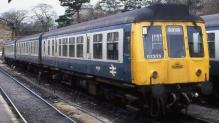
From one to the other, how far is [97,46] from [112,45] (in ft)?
5.35

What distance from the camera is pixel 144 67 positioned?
38.3 feet

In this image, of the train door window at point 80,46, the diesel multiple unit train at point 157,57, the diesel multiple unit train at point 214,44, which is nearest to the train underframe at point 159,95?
the diesel multiple unit train at point 157,57

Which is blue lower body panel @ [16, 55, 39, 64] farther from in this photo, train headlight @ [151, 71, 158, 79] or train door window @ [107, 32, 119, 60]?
train headlight @ [151, 71, 158, 79]

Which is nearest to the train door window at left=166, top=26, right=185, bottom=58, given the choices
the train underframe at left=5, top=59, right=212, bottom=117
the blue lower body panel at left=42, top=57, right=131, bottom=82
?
the train underframe at left=5, top=59, right=212, bottom=117

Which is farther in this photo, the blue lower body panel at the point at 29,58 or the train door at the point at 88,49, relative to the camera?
the blue lower body panel at the point at 29,58

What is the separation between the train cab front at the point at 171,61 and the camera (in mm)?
11742

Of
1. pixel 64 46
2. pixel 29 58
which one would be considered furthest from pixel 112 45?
pixel 29 58

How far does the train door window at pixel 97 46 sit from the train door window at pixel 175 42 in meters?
3.03

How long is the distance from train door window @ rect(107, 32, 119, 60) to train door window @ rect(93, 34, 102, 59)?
2.54 feet

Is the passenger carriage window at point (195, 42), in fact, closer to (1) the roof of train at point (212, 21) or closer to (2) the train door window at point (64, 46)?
(1) the roof of train at point (212, 21)

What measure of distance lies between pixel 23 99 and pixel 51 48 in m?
5.65

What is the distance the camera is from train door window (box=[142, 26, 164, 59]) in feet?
39.1

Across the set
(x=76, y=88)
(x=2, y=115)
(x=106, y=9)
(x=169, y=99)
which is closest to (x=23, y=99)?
(x=76, y=88)

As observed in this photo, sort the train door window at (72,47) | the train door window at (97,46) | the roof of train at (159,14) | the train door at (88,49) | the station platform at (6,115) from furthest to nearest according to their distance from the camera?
the train door window at (72,47) → the train door at (88,49) → the train door window at (97,46) → the station platform at (6,115) → the roof of train at (159,14)
